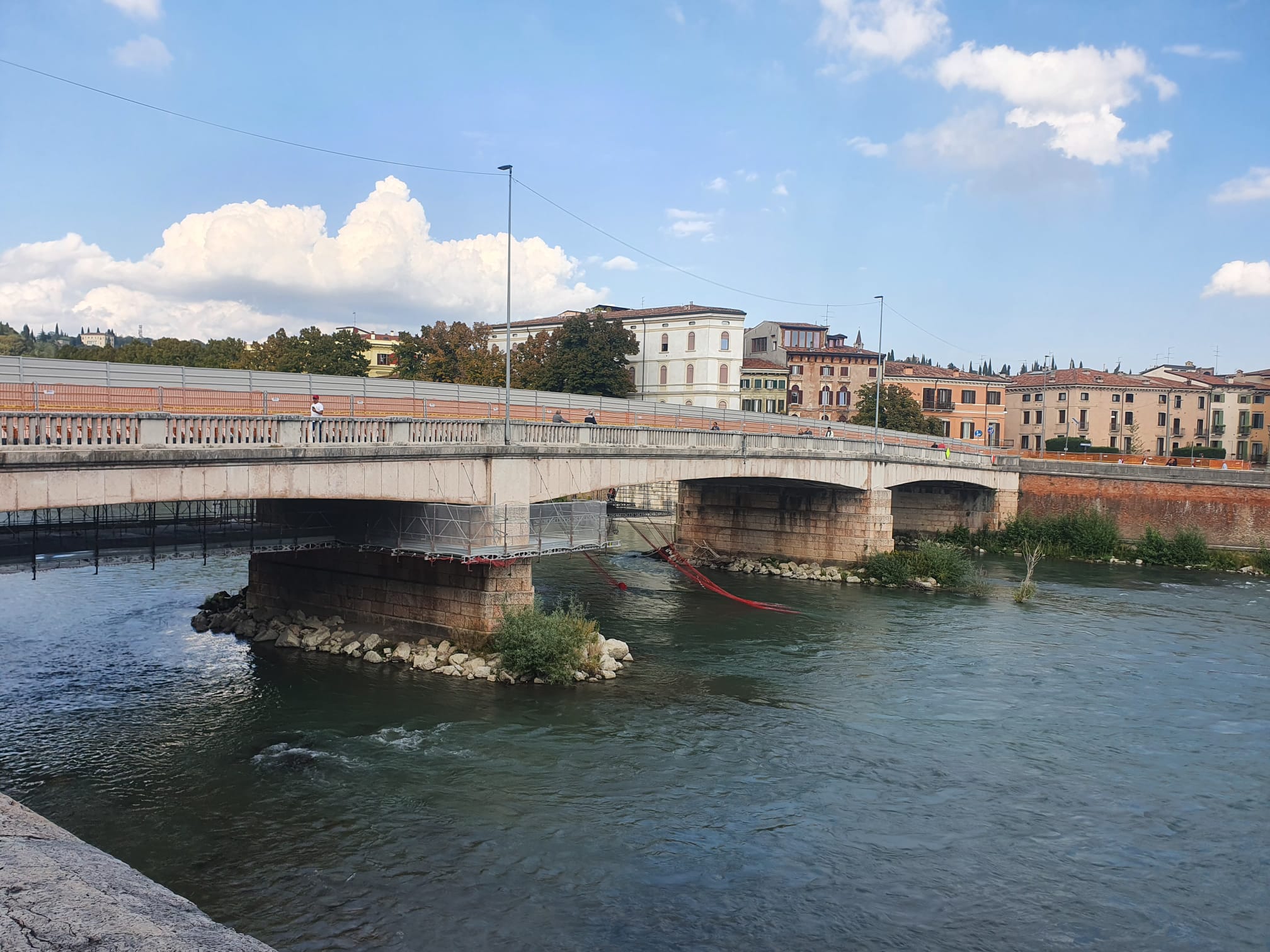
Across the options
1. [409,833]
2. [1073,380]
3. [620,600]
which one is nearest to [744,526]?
[620,600]

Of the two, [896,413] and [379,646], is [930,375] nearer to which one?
[896,413]

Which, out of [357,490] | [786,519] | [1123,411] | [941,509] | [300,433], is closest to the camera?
[300,433]

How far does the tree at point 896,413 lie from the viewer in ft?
241

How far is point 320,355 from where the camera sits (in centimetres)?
7656

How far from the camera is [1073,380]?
83.6 meters

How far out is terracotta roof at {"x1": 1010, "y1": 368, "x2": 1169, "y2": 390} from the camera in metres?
82.4

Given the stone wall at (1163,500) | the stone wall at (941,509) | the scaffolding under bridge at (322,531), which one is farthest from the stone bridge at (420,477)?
the stone wall at (1163,500)

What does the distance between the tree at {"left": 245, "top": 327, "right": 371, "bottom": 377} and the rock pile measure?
159 feet

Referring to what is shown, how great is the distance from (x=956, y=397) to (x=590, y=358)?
36353 millimetres

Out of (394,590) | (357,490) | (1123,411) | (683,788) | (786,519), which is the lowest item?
(683,788)

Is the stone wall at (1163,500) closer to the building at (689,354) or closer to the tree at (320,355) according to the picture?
the building at (689,354)

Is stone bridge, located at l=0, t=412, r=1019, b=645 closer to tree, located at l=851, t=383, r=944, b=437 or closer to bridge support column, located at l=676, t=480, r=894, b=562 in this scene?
bridge support column, located at l=676, t=480, r=894, b=562

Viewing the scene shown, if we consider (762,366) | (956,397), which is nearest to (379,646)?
(762,366)

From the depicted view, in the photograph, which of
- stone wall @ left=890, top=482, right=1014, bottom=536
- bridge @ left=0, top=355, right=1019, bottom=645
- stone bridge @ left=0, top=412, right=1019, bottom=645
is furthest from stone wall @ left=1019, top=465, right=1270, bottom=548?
bridge @ left=0, top=355, right=1019, bottom=645
